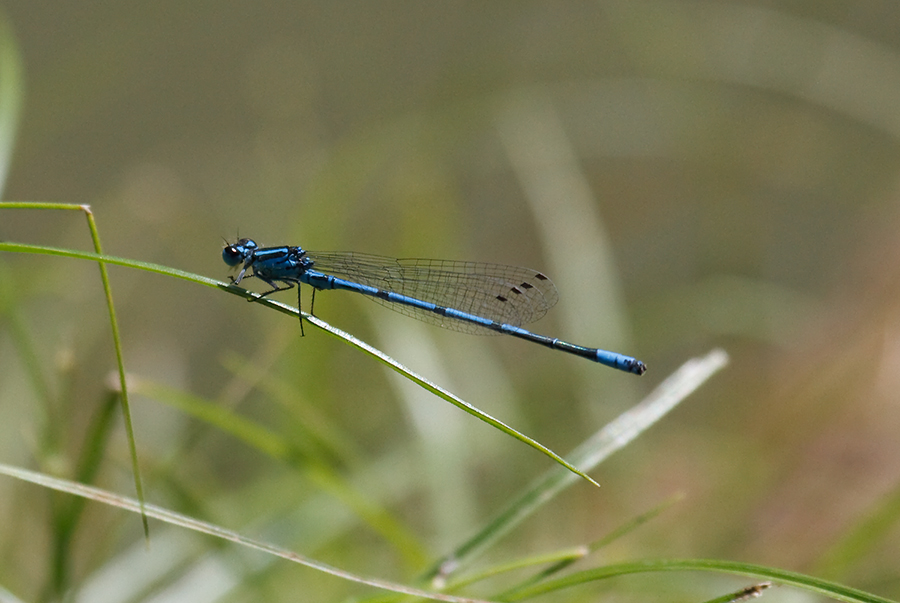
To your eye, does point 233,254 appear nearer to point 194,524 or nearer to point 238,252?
point 238,252

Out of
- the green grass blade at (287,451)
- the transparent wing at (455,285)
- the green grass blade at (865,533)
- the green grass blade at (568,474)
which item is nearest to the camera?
the green grass blade at (568,474)

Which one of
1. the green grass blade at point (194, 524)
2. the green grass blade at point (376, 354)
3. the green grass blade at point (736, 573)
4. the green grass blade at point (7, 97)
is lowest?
the green grass blade at point (736, 573)

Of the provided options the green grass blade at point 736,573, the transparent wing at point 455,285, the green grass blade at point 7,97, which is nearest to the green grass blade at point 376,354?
the green grass blade at point 736,573

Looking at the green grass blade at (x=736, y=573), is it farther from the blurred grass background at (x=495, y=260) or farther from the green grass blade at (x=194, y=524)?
the blurred grass background at (x=495, y=260)

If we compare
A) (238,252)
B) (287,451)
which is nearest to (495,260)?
(238,252)

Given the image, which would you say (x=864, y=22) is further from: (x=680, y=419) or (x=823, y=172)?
(x=680, y=419)

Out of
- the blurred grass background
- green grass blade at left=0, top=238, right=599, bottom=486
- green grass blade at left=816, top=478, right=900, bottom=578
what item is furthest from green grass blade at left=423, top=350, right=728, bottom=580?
green grass blade at left=816, top=478, right=900, bottom=578

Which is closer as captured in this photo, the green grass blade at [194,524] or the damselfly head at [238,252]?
the green grass blade at [194,524]
